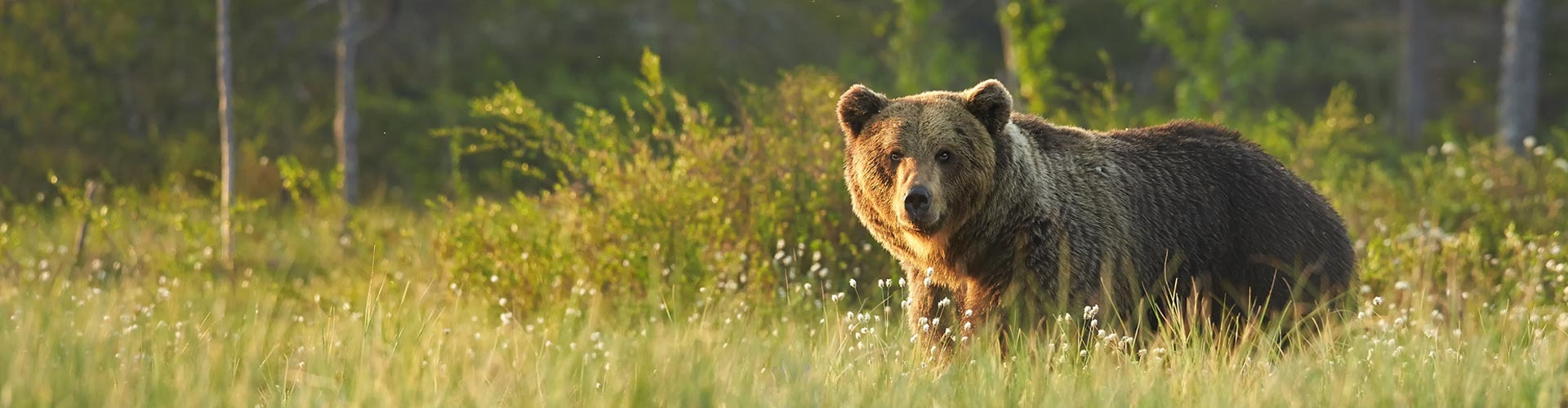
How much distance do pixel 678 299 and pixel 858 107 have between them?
42.7 inches

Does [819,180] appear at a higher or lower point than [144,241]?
higher

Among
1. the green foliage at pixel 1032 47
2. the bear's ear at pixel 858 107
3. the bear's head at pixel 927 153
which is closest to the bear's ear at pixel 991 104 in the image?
the bear's head at pixel 927 153

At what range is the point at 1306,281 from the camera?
5.61m

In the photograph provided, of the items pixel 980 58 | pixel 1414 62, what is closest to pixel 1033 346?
pixel 980 58

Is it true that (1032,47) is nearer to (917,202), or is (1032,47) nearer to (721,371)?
(917,202)

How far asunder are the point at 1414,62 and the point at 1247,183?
75.2 ft

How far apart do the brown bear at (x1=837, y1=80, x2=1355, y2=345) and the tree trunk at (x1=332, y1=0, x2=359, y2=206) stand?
8.67 metres

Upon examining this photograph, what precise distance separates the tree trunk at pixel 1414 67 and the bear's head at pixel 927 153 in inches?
905

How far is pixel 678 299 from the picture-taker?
578 centimetres

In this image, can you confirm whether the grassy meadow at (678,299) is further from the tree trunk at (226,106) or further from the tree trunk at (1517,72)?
the tree trunk at (1517,72)

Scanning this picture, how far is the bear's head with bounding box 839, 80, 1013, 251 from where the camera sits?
16.6 feet

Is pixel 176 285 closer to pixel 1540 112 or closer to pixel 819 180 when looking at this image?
pixel 819 180

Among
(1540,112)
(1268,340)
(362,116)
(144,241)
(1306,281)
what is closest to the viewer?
(1268,340)

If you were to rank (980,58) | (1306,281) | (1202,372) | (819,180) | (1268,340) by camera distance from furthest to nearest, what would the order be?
(980,58) < (819,180) < (1306,281) < (1268,340) < (1202,372)
